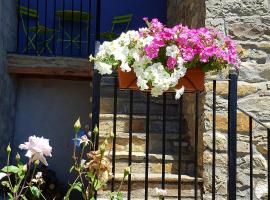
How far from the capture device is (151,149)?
371cm

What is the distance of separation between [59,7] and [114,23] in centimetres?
85

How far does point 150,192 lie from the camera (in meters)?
3.20

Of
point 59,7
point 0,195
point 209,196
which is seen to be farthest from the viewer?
point 59,7

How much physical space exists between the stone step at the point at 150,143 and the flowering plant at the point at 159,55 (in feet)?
5.64

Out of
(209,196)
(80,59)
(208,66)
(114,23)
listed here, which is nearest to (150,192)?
(209,196)

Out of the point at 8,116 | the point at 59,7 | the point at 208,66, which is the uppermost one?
the point at 59,7

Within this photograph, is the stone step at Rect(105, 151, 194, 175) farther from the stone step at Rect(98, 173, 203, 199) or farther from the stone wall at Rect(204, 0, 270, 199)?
the stone wall at Rect(204, 0, 270, 199)

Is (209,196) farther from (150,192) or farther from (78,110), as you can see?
(78,110)

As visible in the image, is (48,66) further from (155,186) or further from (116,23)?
(155,186)

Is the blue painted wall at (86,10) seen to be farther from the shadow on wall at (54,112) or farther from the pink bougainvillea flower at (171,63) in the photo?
the pink bougainvillea flower at (171,63)

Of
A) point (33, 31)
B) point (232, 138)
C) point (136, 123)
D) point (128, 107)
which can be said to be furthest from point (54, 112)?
point (232, 138)

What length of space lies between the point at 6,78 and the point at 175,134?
2.16 metres

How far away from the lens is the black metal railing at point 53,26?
5.89 m

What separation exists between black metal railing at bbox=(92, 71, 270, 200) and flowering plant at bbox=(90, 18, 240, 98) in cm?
32
